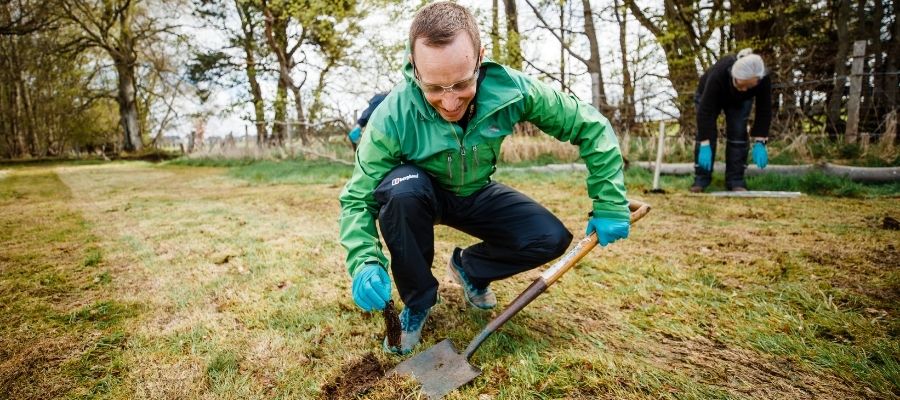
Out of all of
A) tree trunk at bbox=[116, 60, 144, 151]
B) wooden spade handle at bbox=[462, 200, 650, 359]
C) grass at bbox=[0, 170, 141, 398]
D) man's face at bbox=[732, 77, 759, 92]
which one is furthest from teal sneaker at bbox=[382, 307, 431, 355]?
tree trunk at bbox=[116, 60, 144, 151]

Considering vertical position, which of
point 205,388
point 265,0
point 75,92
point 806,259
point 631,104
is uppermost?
point 265,0

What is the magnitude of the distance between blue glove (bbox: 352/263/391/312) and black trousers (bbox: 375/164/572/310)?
17 centimetres

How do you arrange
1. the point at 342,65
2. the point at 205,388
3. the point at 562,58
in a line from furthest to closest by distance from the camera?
the point at 342,65 < the point at 562,58 < the point at 205,388

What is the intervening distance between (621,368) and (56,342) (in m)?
2.48

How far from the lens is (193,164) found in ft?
51.6

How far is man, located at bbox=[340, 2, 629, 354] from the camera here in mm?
1674

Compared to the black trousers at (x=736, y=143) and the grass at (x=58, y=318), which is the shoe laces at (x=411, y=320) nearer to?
the grass at (x=58, y=318)

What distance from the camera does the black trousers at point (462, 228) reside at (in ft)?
5.92

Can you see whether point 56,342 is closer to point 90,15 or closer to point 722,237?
point 722,237

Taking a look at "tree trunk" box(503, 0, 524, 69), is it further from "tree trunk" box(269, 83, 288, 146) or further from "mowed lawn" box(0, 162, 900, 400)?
"tree trunk" box(269, 83, 288, 146)

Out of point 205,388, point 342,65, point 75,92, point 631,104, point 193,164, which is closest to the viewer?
point 205,388

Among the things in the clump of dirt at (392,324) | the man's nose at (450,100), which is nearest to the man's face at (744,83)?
the man's nose at (450,100)

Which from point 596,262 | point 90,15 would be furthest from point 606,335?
point 90,15

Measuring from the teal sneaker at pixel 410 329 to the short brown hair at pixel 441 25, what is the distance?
1.15 meters
